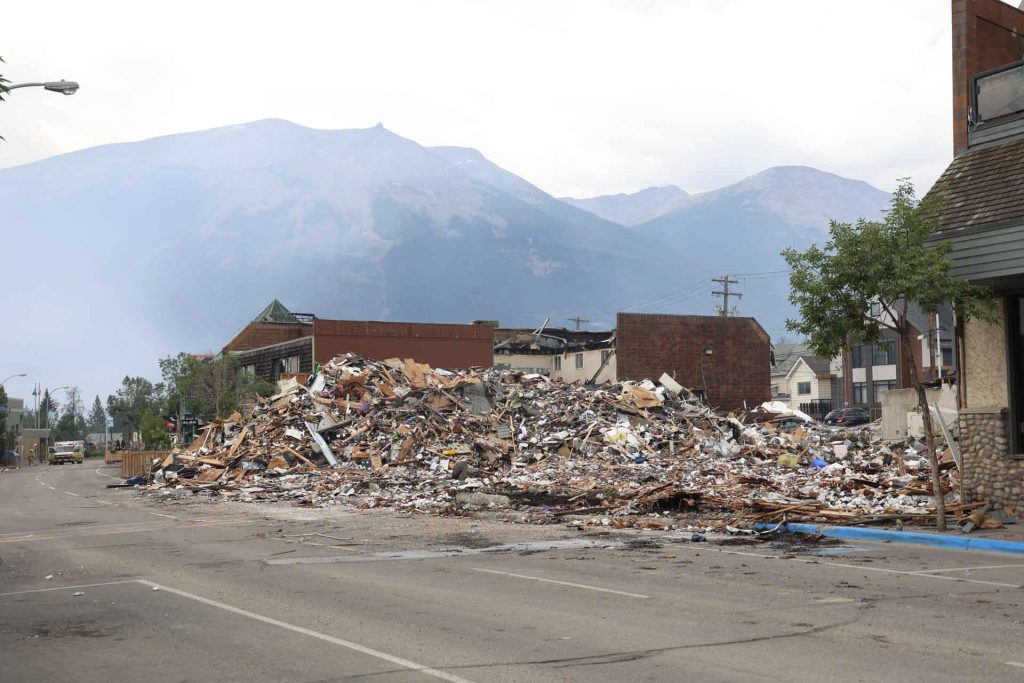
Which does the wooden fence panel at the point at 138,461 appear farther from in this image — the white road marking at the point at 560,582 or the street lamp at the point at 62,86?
the white road marking at the point at 560,582

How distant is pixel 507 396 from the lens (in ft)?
141

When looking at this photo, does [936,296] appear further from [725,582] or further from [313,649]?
[313,649]

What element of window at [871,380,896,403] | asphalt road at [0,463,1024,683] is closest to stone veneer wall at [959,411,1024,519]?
asphalt road at [0,463,1024,683]

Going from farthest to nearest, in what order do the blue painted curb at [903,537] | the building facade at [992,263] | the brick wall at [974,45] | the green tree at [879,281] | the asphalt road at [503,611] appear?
1. the brick wall at [974,45]
2. the building facade at [992,263]
3. the green tree at [879,281]
4. the blue painted curb at [903,537]
5. the asphalt road at [503,611]

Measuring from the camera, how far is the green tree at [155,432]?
68.8 m

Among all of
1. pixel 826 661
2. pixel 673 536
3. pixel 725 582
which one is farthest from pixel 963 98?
pixel 826 661

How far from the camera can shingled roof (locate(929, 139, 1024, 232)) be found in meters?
16.0

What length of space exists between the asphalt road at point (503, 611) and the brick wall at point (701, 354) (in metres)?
A: 51.8

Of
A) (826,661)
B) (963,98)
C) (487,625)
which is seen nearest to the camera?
(826,661)

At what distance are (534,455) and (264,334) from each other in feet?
171

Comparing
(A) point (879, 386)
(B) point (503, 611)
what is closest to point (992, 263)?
(B) point (503, 611)

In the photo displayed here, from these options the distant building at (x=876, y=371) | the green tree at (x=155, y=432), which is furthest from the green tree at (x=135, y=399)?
the distant building at (x=876, y=371)

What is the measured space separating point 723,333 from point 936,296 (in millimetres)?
57505

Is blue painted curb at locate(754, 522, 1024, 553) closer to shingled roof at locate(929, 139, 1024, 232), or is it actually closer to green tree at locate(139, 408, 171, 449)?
shingled roof at locate(929, 139, 1024, 232)
